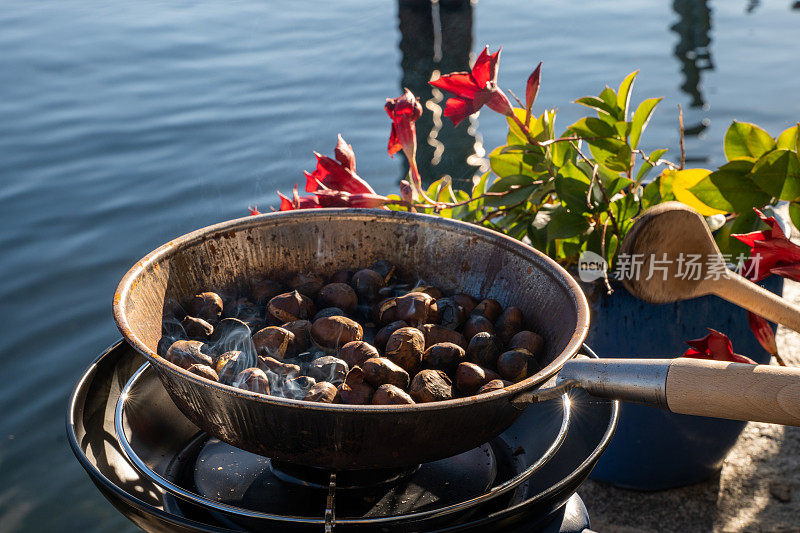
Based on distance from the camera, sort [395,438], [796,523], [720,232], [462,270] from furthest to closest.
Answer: [796,523] → [720,232] → [462,270] → [395,438]

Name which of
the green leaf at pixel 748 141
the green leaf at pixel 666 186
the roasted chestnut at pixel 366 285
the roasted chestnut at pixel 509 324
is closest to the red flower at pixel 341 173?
the roasted chestnut at pixel 366 285

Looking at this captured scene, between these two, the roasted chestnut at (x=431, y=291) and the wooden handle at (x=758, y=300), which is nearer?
the wooden handle at (x=758, y=300)

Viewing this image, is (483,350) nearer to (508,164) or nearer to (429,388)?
(429,388)

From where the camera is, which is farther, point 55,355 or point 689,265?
point 55,355

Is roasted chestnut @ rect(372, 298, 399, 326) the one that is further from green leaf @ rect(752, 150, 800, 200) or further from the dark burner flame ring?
green leaf @ rect(752, 150, 800, 200)

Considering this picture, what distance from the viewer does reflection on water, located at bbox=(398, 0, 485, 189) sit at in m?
5.55

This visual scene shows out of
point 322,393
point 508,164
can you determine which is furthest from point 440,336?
point 508,164

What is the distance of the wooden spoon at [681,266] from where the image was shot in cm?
122

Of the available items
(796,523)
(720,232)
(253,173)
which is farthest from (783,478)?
(253,173)

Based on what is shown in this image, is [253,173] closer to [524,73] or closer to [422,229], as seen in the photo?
[524,73]

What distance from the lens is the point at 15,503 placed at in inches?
107

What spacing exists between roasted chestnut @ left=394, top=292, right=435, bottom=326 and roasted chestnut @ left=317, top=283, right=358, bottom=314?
11 centimetres

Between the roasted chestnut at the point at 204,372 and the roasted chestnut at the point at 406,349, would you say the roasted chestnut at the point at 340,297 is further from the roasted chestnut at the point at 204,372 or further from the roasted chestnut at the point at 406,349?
the roasted chestnut at the point at 204,372

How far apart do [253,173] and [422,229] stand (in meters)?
3.70
